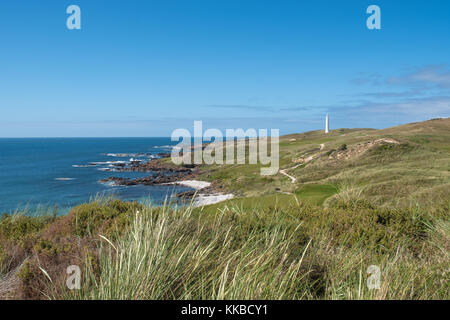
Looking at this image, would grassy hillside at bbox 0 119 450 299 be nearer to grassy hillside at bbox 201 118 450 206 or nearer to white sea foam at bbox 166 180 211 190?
grassy hillside at bbox 201 118 450 206

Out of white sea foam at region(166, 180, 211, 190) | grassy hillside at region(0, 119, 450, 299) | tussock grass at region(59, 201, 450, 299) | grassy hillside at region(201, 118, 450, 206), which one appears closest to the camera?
tussock grass at region(59, 201, 450, 299)

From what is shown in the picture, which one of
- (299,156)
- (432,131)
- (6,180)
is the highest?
(432,131)

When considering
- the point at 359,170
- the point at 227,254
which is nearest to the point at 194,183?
the point at 359,170

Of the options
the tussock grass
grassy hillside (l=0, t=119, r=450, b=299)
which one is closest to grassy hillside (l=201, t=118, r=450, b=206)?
grassy hillside (l=0, t=119, r=450, b=299)

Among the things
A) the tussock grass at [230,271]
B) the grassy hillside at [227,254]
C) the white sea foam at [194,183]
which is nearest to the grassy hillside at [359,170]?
the white sea foam at [194,183]

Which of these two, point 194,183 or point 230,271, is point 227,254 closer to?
point 230,271

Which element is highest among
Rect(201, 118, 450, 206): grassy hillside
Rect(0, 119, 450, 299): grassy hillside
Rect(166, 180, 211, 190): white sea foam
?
Rect(0, 119, 450, 299): grassy hillside

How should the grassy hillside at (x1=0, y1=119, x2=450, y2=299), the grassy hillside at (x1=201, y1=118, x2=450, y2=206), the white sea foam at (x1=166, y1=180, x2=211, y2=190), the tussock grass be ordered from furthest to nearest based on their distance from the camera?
the white sea foam at (x1=166, y1=180, x2=211, y2=190) → the grassy hillside at (x1=201, y1=118, x2=450, y2=206) → the grassy hillside at (x1=0, y1=119, x2=450, y2=299) → the tussock grass

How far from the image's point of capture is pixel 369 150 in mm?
40594

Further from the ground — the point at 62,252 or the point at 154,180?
the point at 62,252

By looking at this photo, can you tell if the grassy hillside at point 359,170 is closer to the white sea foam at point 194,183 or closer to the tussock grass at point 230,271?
the white sea foam at point 194,183

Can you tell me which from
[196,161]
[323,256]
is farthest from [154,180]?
[323,256]
